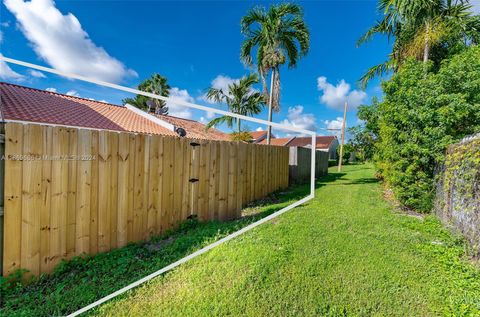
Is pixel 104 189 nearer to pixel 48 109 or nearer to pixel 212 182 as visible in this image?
pixel 212 182

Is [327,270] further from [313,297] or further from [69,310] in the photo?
[69,310]

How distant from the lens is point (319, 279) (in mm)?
2688

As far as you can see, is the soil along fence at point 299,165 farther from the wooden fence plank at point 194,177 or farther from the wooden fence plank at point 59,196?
the wooden fence plank at point 59,196

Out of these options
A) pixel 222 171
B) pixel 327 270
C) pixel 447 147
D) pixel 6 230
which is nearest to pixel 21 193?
pixel 6 230

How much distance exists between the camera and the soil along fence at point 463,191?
3328 millimetres

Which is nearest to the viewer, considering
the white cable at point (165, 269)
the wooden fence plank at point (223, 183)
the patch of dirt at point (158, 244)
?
the white cable at point (165, 269)

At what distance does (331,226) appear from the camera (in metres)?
4.46

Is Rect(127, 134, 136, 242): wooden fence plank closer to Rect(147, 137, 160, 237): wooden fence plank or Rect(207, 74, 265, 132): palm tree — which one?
Rect(147, 137, 160, 237): wooden fence plank

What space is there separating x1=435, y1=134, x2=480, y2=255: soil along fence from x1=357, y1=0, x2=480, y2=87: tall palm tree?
16.6 feet

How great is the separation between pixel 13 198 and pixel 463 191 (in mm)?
6142

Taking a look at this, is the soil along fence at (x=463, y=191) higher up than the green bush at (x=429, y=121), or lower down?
lower down

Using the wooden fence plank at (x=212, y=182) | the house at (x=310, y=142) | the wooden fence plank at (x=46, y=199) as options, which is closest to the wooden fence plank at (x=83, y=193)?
the wooden fence plank at (x=46, y=199)

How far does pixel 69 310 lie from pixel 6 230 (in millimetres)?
1103

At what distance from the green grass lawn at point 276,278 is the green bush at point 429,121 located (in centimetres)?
177
